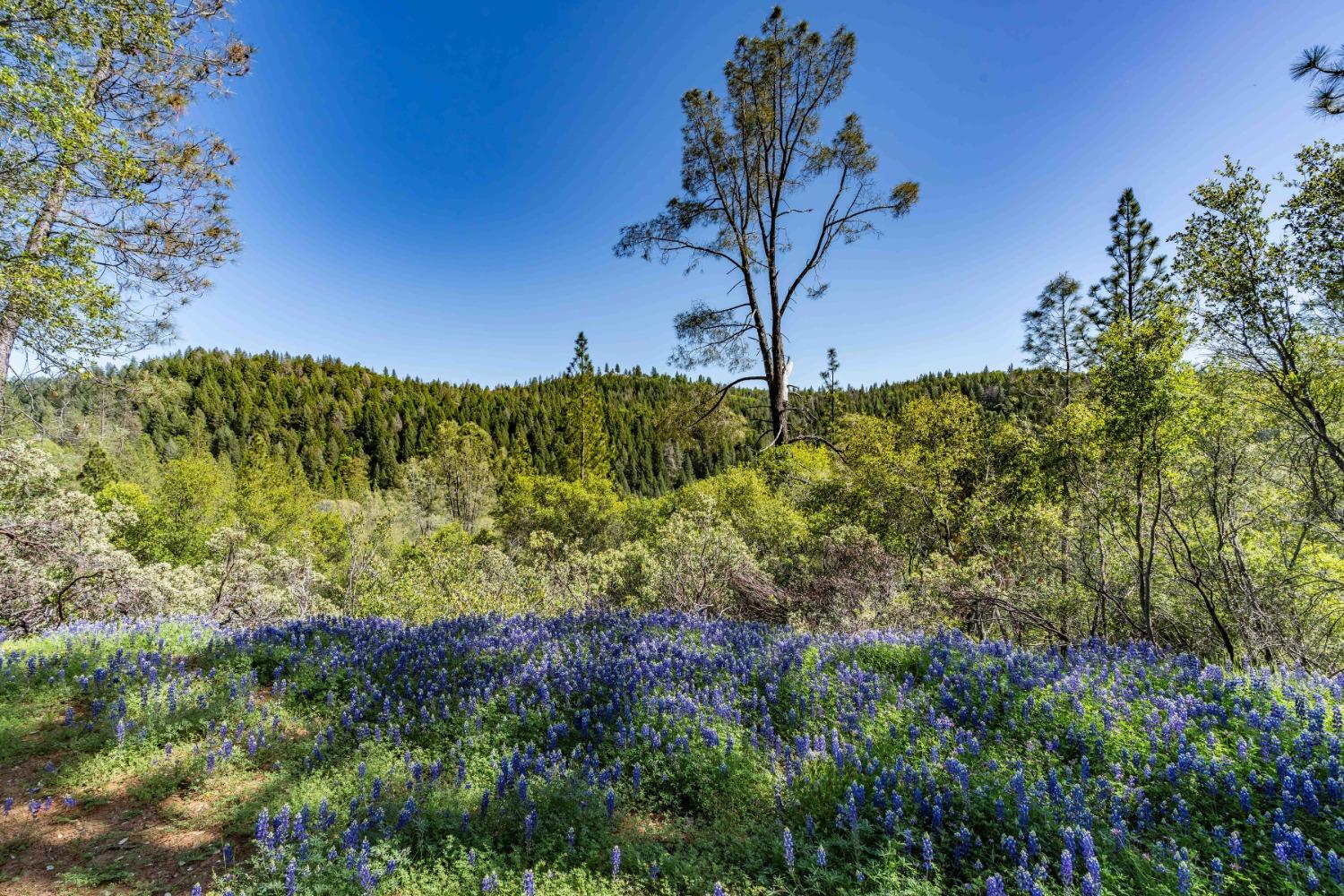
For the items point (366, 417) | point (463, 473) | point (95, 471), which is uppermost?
point (366, 417)

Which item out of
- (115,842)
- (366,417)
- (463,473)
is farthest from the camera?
(366,417)

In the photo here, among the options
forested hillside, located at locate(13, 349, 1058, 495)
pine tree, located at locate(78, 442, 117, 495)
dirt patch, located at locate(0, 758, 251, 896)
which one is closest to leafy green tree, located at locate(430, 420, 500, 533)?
forested hillside, located at locate(13, 349, 1058, 495)

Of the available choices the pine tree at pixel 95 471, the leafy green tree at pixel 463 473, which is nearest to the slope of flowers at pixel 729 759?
the pine tree at pixel 95 471

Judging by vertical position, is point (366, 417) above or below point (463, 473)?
above

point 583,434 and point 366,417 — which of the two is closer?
point 583,434

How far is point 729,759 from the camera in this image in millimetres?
3650

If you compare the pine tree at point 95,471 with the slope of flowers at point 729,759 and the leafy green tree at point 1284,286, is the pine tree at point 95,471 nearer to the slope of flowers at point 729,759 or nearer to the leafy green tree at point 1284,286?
the slope of flowers at point 729,759

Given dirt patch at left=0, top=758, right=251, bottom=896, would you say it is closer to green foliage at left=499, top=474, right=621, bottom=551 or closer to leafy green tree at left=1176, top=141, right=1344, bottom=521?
leafy green tree at left=1176, top=141, right=1344, bottom=521

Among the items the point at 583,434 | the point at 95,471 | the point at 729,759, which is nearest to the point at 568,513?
the point at 583,434

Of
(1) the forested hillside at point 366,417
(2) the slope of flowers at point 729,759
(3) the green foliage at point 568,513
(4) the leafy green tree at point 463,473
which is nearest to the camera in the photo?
(2) the slope of flowers at point 729,759

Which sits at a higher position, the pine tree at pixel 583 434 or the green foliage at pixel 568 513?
the pine tree at pixel 583 434

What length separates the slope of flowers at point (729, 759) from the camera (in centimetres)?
260

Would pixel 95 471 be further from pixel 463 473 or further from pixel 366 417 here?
pixel 366 417

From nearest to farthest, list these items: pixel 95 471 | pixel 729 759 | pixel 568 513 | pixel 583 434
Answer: pixel 729 759, pixel 568 513, pixel 95 471, pixel 583 434
